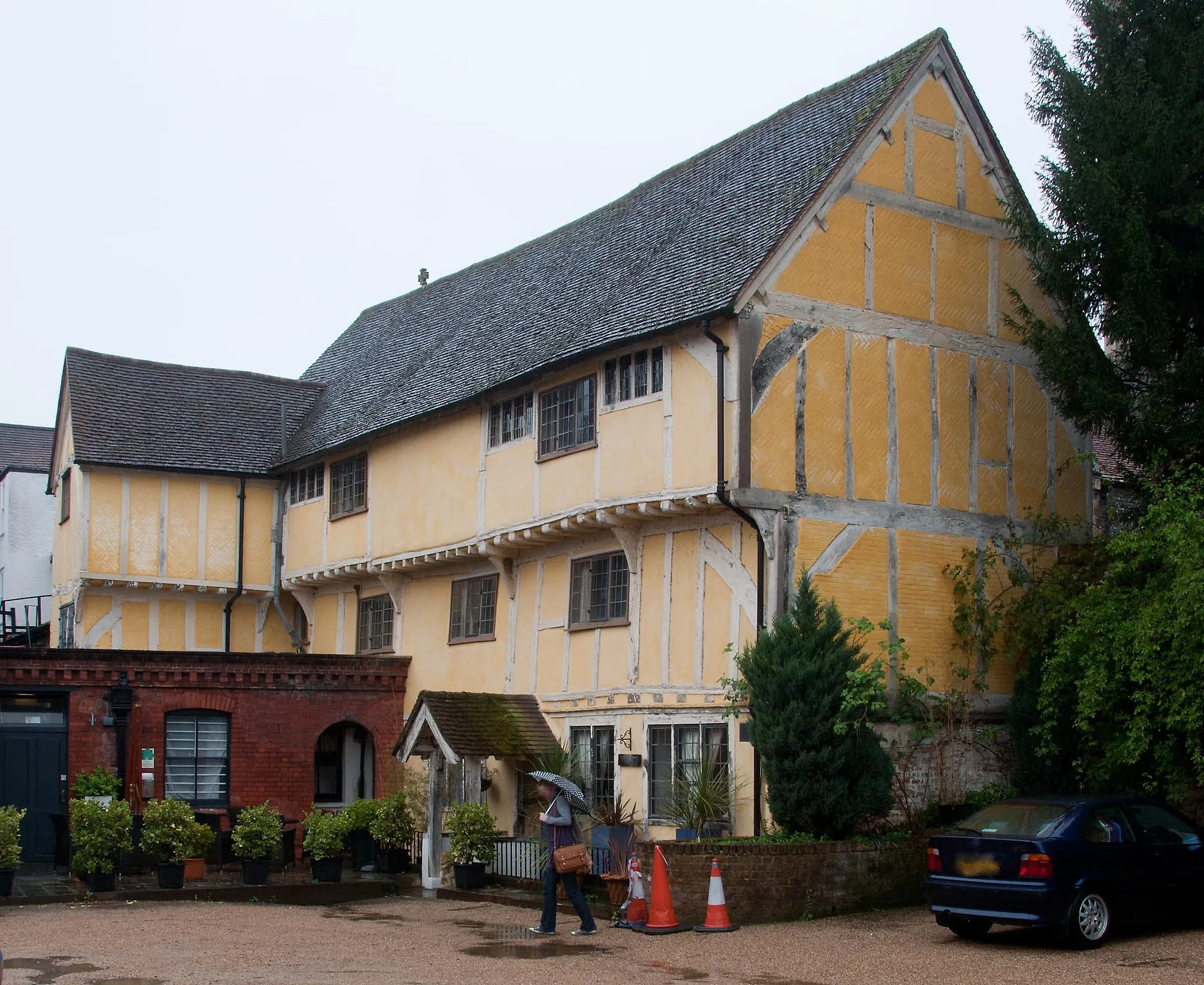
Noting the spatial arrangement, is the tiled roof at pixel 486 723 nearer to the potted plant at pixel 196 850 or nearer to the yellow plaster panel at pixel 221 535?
the potted plant at pixel 196 850

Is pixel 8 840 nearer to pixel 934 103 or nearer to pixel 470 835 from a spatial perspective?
pixel 470 835

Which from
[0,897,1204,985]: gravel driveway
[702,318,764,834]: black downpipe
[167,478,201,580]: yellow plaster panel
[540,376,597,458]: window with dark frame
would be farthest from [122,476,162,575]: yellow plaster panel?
[702,318,764,834]: black downpipe

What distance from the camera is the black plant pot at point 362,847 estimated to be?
22.9 m

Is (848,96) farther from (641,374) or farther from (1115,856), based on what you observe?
(1115,856)

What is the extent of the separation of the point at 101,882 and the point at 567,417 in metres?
8.89

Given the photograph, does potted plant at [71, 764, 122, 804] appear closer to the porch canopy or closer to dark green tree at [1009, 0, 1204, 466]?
the porch canopy

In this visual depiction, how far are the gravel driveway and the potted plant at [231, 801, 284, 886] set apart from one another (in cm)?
276

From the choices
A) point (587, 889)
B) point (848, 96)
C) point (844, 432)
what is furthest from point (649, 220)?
point (587, 889)

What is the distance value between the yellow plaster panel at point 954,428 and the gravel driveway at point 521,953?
5.85 m

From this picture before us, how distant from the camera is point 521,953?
566 inches

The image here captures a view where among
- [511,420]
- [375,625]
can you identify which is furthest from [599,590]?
[375,625]

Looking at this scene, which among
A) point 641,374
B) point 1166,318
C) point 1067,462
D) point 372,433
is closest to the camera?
point 1166,318

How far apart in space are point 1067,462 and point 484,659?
954cm

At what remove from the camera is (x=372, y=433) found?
2575 cm
